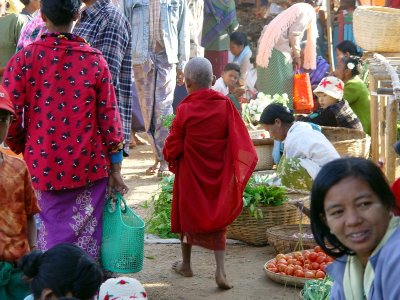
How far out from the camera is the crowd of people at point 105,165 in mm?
3051

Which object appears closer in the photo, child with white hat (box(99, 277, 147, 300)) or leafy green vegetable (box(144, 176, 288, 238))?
child with white hat (box(99, 277, 147, 300))

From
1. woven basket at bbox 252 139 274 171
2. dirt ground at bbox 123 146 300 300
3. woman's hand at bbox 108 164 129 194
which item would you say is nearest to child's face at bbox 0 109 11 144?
woman's hand at bbox 108 164 129 194

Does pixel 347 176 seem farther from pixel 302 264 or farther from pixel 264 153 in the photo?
pixel 264 153

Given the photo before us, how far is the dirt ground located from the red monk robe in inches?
12.2

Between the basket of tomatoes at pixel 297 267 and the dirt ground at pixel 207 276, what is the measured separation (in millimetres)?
91

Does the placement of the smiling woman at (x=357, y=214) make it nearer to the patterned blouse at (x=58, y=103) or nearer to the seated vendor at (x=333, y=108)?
the patterned blouse at (x=58, y=103)

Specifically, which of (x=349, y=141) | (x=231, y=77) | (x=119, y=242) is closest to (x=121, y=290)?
(x=119, y=242)

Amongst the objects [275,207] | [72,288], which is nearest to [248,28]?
[275,207]

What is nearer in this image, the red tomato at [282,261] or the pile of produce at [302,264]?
the pile of produce at [302,264]

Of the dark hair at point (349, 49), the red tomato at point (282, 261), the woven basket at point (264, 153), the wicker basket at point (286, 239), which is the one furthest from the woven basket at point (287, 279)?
the dark hair at point (349, 49)

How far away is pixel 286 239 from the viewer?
6918mm

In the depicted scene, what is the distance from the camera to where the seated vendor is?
998cm

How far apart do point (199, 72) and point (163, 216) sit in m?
1.96

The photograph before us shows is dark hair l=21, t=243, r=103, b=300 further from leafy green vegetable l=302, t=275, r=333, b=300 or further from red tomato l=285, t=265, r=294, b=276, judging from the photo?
red tomato l=285, t=265, r=294, b=276
